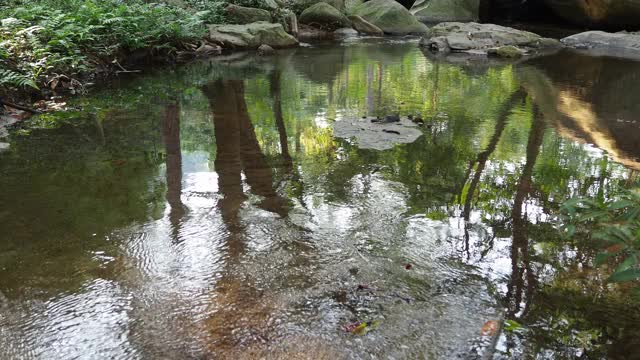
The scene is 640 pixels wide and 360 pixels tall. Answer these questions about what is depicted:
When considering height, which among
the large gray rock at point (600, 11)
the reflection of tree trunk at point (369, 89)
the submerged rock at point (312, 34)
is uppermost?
the large gray rock at point (600, 11)

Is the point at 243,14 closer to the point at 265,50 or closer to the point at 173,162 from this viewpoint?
the point at 265,50

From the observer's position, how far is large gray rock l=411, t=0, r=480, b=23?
86.2 ft

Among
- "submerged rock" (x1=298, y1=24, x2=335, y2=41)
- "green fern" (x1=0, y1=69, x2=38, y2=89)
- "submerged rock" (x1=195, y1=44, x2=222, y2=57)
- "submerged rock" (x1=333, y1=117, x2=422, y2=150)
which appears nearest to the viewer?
"submerged rock" (x1=333, y1=117, x2=422, y2=150)

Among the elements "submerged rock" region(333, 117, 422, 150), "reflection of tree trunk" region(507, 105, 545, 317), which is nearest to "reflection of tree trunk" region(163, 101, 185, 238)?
"submerged rock" region(333, 117, 422, 150)

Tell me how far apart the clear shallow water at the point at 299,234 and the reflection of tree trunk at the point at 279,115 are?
66mm

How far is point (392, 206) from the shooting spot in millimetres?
4824

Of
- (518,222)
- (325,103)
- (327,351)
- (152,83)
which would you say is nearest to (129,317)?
(327,351)

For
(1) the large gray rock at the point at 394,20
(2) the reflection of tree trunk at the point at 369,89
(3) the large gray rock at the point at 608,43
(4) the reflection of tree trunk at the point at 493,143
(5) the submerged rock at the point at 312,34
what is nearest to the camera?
(4) the reflection of tree trunk at the point at 493,143

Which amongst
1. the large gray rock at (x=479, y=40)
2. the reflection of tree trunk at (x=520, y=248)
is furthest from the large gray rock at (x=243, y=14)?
the reflection of tree trunk at (x=520, y=248)

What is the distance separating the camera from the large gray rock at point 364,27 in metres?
21.3

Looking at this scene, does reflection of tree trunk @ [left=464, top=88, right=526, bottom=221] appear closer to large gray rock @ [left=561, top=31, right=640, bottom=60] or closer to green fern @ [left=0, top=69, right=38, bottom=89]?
green fern @ [left=0, top=69, right=38, bottom=89]

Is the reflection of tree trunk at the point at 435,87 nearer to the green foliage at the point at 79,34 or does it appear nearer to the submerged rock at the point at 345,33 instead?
the green foliage at the point at 79,34

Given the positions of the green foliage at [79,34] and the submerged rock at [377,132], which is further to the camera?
the green foliage at [79,34]

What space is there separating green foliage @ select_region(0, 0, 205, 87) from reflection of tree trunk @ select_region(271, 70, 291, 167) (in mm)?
3330
